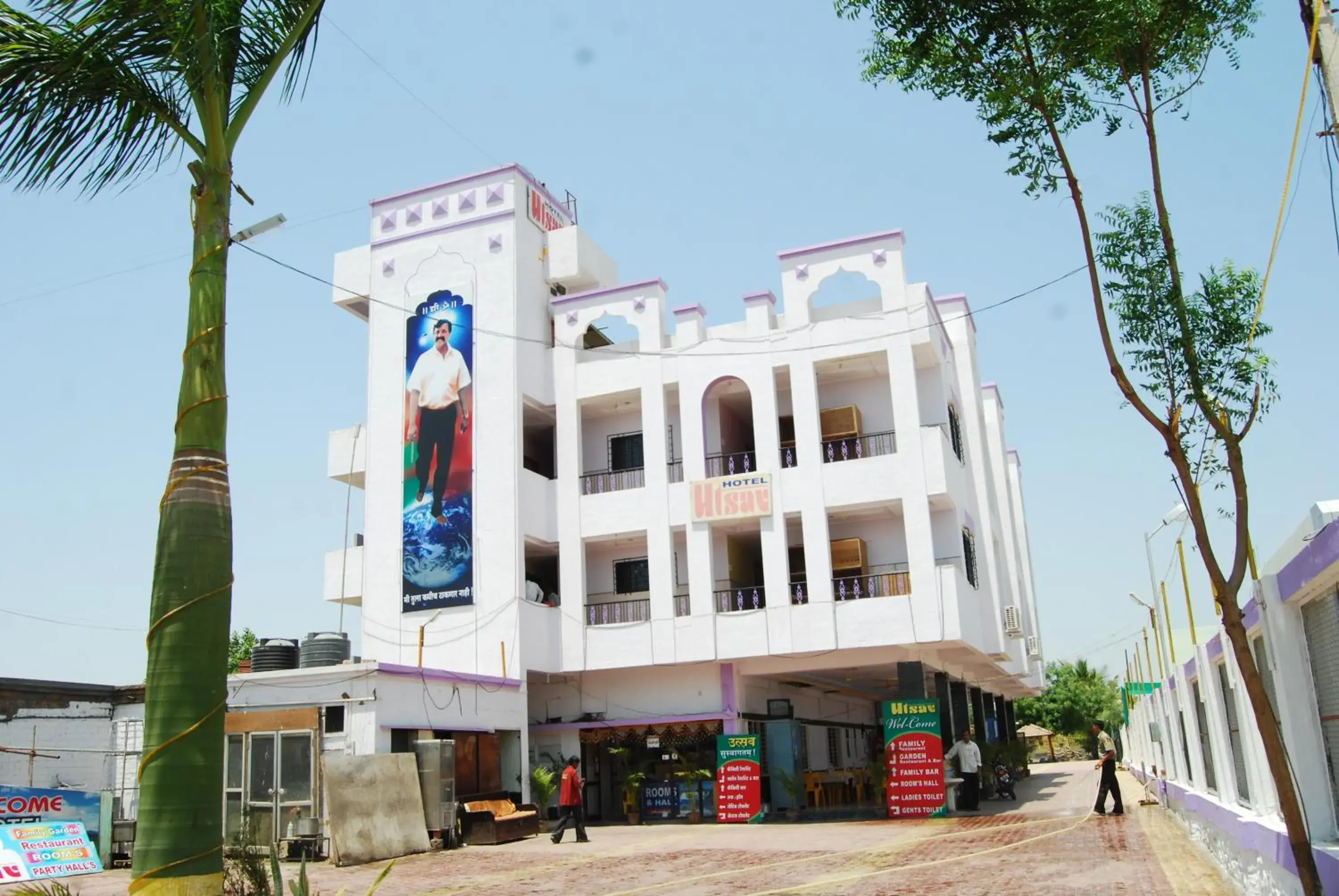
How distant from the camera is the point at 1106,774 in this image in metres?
18.6

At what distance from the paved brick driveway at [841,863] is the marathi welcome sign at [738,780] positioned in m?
1.55

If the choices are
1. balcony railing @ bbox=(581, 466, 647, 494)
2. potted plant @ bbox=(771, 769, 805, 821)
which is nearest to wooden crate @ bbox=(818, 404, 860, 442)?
balcony railing @ bbox=(581, 466, 647, 494)

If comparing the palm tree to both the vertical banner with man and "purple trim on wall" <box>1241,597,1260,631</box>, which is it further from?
the vertical banner with man

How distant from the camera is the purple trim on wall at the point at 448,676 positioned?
17969mm

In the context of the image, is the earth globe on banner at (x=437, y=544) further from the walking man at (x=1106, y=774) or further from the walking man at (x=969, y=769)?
the walking man at (x=1106, y=774)

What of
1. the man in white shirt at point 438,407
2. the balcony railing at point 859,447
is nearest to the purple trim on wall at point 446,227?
the man in white shirt at point 438,407

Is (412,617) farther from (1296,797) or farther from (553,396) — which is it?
(1296,797)

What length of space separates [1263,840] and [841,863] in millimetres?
6001

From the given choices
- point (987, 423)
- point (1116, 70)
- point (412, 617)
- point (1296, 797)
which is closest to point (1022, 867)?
point (1296, 797)

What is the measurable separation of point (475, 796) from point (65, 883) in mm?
7846

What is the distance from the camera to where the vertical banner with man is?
2467 centimetres

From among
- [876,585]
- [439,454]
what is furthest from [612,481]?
[876,585]

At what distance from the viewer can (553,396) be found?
26188 millimetres

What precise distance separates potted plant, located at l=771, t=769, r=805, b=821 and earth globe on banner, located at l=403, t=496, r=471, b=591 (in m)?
8.24
